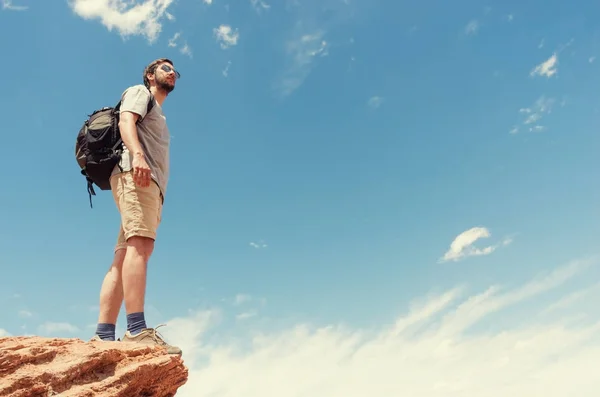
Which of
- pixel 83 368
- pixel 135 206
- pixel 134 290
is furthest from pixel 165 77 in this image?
pixel 83 368

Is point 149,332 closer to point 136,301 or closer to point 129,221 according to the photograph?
point 136,301

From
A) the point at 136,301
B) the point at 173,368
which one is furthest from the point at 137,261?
the point at 173,368

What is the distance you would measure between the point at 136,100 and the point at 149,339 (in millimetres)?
2766

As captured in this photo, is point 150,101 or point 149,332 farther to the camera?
point 150,101

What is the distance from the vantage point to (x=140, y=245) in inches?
202

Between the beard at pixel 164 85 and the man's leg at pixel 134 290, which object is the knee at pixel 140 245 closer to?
the man's leg at pixel 134 290

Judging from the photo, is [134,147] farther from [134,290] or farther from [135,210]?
[134,290]

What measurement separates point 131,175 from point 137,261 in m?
1.02

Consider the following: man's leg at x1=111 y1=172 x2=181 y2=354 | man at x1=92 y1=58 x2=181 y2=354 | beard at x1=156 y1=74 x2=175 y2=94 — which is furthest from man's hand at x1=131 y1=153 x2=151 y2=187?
beard at x1=156 y1=74 x2=175 y2=94

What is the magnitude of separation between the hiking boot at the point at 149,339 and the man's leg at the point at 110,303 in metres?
0.39

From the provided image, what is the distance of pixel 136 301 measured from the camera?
4871 mm

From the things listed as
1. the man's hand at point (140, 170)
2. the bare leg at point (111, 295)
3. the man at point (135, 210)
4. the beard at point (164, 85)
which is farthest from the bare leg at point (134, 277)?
the beard at point (164, 85)

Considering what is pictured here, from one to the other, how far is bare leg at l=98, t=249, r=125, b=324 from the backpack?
3.67ft

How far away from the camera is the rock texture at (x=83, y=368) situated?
3887 millimetres
